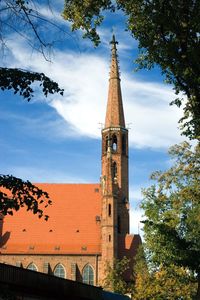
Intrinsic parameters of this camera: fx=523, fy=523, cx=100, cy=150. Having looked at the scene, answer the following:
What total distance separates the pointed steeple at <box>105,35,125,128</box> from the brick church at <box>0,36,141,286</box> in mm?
458

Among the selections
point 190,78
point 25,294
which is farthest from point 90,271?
point 190,78

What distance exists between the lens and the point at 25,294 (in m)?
21.1

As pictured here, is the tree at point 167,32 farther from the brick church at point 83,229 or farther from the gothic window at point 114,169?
the gothic window at point 114,169

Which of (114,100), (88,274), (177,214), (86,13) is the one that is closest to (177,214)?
(177,214)

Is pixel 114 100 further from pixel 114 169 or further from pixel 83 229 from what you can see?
pixel 83 229

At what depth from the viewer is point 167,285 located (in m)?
33.8

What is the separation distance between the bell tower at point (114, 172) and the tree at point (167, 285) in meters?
18.5

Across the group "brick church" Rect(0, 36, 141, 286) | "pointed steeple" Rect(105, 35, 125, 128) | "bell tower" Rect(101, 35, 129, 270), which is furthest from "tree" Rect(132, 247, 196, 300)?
"pointed steeple" Rect(105, 35, 125, 128)

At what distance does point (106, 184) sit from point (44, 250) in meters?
9.84

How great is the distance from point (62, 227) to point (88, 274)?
6.57 metres

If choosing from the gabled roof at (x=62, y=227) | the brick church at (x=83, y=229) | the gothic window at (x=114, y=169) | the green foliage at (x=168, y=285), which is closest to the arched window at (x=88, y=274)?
the brick church at (x=83, y=229)

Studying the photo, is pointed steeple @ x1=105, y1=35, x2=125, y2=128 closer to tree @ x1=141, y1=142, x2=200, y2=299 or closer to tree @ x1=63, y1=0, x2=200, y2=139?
tree @ x1=141, y1=142, x2=200, y2=299

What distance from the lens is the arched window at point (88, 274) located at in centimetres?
5456

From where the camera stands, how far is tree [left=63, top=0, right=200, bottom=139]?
12.6 m
